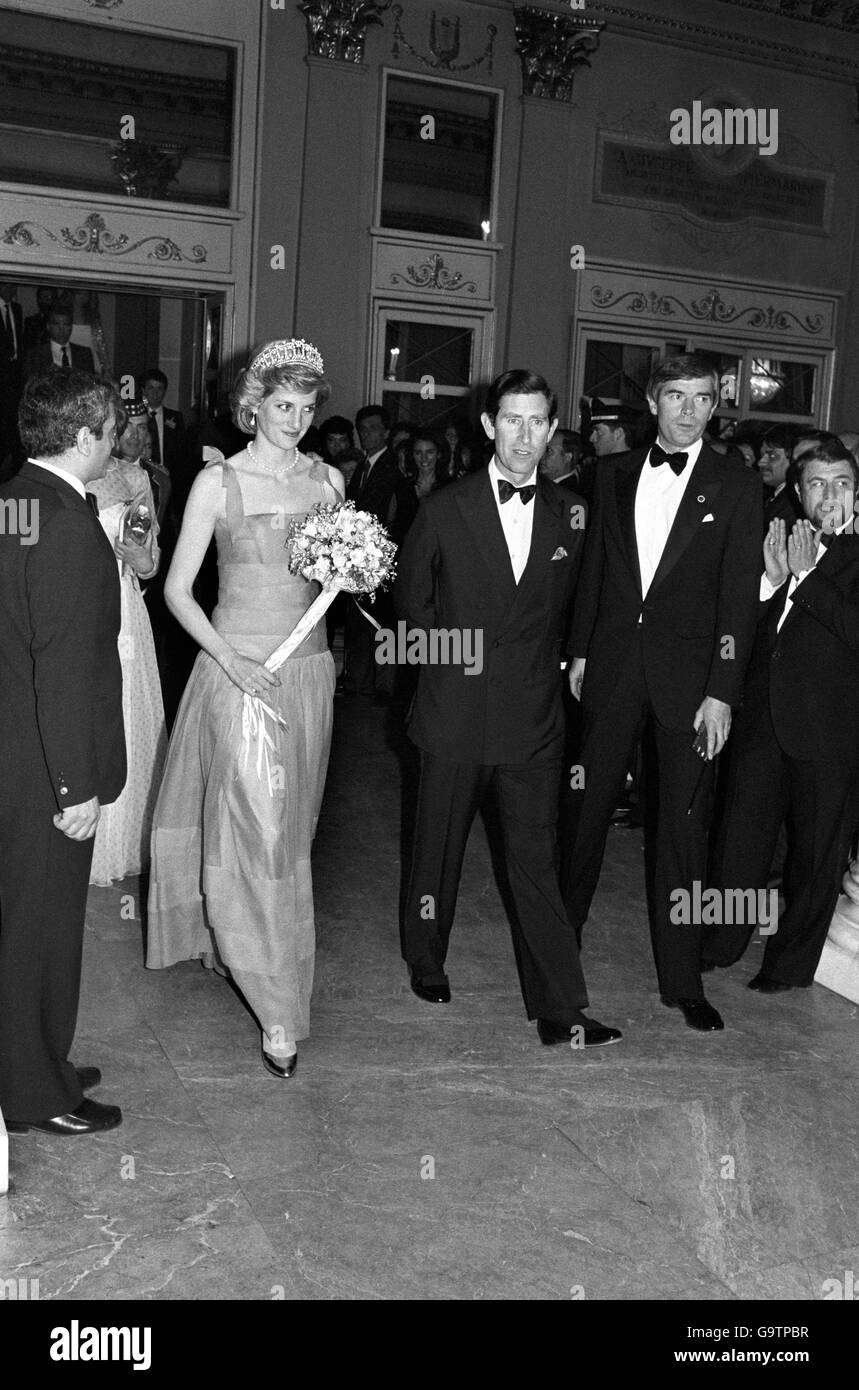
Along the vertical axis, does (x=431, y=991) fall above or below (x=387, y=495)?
below

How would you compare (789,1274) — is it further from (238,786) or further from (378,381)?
(378,381)

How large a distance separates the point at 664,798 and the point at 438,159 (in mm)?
8038

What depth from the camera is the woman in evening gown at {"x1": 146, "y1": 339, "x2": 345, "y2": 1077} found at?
343 cm

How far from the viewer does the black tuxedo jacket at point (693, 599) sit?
3.76 meters

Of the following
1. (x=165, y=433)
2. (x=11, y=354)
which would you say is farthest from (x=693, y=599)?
(x=11, y=354)

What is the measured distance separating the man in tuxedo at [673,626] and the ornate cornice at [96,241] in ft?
22.1

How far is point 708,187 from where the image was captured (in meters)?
11.7

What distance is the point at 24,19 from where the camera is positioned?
9.16 metres

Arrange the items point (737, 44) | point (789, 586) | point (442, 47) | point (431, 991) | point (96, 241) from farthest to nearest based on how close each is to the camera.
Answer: point (737, 44)
point (442, 47)
point (96, 241)
point (789, 586)
point (431, 991)

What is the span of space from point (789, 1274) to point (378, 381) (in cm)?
887

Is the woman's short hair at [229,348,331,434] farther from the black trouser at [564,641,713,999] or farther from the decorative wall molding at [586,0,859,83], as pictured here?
the decorative wall molding at [586,0,859,83]

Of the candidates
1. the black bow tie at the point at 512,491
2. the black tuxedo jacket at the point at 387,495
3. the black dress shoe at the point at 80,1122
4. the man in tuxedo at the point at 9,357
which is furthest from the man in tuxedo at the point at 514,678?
the man in tuxedo at the point at 9,357

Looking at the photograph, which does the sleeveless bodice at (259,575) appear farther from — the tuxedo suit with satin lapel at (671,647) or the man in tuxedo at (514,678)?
the tuxedo suit with satin lapel at (671,647)

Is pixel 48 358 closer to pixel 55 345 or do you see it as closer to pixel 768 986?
pixel 55 345
